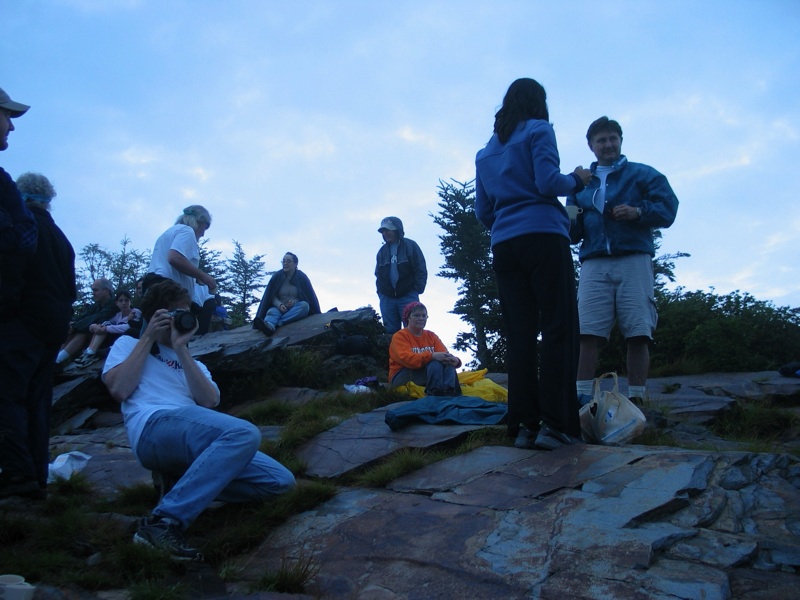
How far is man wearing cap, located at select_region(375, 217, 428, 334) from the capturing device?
898 cm

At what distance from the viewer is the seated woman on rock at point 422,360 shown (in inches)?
259

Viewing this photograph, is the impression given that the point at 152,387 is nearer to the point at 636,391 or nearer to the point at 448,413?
the point at 448,413

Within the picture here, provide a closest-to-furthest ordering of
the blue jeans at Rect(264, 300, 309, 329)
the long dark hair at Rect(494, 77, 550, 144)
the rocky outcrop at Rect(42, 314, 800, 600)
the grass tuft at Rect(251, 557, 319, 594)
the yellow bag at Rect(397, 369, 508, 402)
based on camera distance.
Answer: the rocky outcrop at Rect(42, 314, 800, 600) → the grass tuft at Rect(251, 557, 319, 594) → the long dark hair at Rect(494, 77, 550, 144) → the yellow bag at Rect(397, 369, 508, 402) → the blue jeans at Rect(264, 300, 309, 329)

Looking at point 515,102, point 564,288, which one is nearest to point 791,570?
point 564,288

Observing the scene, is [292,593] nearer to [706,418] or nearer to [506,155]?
[506,155]

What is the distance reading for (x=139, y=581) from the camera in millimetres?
2793

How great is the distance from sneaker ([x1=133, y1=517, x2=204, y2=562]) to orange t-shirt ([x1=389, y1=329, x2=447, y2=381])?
3.72 meters

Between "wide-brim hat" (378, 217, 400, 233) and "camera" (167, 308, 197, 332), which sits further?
"wide-brim hat" (378, 217, 400, 233)

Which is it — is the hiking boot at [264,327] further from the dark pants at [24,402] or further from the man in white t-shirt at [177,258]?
the dark pants at [24,402]

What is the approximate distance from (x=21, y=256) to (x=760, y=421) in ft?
18.3

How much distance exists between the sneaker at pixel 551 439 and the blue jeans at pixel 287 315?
680cm

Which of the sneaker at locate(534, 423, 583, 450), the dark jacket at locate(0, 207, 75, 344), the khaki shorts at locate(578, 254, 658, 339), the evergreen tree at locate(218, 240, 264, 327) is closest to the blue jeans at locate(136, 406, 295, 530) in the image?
the dark jacket at locate(0, 207, 75, 344)

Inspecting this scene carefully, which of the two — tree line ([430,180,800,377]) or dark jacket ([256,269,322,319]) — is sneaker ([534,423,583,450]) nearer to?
tree line ([430,180,800,377])

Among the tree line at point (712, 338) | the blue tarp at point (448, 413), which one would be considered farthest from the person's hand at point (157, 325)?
the tree line at point (712, 338)
